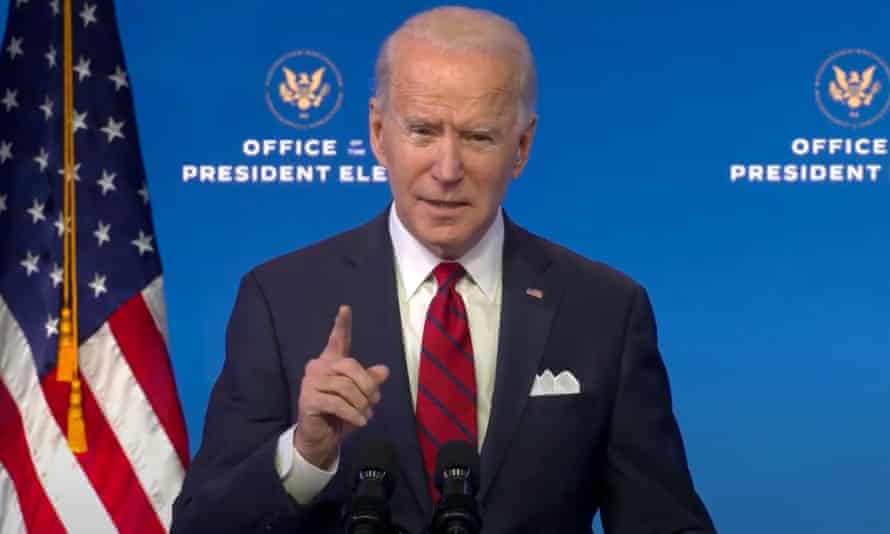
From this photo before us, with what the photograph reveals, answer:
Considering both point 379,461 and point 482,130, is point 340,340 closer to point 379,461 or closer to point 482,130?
point 379,461

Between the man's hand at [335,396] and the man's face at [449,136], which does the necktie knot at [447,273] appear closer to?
the man's face at [449,136]

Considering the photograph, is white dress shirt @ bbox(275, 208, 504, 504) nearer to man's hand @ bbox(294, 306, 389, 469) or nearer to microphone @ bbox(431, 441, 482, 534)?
man's hand @ bbox(294, 306, 389, 469)

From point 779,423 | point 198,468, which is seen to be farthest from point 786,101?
point 198,468

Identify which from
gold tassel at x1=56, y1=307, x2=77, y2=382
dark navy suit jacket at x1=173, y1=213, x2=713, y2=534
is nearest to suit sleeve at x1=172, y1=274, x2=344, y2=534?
dark navy suit jacket at x1=173, y1=213, x2=713, y2=534

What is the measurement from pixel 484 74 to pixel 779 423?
2.22m

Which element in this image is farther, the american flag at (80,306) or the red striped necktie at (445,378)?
the american flag at (80,306)

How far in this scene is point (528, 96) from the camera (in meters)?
2.11

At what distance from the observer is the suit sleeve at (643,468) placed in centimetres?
214

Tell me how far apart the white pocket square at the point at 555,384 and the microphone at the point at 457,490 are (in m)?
0.54

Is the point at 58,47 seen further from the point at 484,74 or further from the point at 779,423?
the point at 779,423

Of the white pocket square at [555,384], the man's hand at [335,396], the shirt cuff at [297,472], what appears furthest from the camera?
the white pocket square at [555,384]

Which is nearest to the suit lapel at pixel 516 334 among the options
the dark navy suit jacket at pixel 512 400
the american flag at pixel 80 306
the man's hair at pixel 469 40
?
the dark navy suit jacket at pixel 512 400

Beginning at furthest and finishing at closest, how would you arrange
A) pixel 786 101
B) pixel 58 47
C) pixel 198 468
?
pixel 786 101, pixel 58 47, pixel 198 468

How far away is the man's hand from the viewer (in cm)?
169
